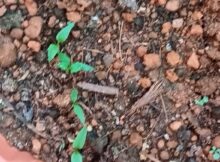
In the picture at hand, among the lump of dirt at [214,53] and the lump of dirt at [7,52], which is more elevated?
the lump of dirt at [7,52]

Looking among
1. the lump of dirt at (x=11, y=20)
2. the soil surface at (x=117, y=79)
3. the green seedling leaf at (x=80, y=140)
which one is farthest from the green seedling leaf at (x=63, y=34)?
the green seedling leaf at (x=80, y=140)

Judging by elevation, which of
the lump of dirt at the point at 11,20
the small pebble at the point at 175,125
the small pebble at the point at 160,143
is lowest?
the small pebble at the point at 160,143

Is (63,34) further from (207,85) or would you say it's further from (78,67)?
(207,85)

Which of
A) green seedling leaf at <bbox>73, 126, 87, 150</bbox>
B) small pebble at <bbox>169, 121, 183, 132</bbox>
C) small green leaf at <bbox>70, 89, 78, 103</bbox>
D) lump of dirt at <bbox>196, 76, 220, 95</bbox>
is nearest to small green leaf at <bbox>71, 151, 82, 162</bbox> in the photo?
green seedling leaf at <bbox>73, 126, 87, 150</bbox>

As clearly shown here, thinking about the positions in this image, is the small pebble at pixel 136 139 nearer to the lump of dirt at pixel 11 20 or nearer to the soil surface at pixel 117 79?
the soil surface at pixel 117 79

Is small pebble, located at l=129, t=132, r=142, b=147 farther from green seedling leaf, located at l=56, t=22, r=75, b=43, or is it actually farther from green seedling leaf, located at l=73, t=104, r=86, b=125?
green seedling leaf, located at l=56, t=22, r=75, b=43

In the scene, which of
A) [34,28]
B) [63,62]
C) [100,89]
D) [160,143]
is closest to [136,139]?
[160,143]
